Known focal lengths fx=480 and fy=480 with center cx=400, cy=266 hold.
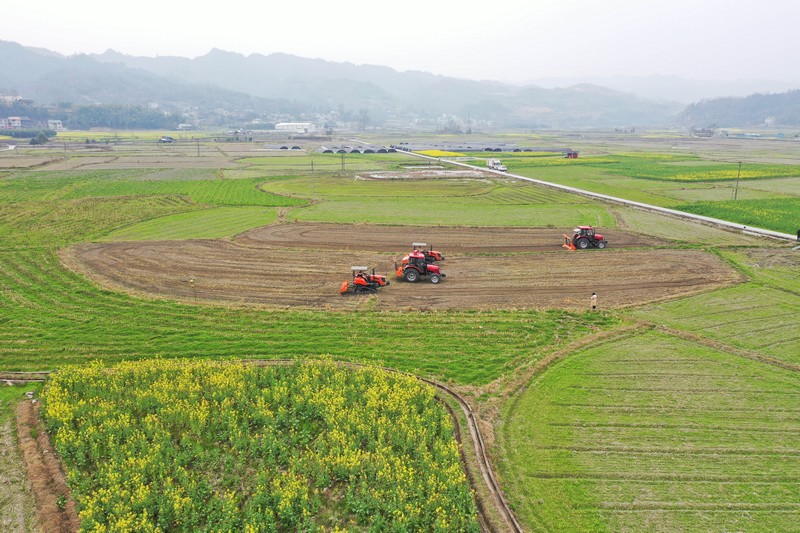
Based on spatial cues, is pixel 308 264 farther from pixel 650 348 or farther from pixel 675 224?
pixel 675 224

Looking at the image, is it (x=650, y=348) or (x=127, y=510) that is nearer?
(x=127, y=510)

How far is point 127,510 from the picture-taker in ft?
40.1

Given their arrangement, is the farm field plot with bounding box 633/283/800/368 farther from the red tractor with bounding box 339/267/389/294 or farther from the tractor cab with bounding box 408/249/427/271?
the red tractor with bounding box 339/267/389/294

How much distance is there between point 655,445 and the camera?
50.8ft

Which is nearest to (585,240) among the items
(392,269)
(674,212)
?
(392,269)

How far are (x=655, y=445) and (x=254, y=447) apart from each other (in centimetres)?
1274

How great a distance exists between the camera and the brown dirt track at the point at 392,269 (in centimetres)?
2825

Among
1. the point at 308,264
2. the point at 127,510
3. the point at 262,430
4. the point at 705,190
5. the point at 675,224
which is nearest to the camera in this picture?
the point at 127,510

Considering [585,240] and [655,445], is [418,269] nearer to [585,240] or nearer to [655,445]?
[585,240]

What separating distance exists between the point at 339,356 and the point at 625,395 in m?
11.7

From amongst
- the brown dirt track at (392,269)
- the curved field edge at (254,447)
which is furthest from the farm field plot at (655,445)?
the brown dirt track at (392,269)

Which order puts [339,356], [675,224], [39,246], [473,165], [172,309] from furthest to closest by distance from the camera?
[473,165]
[675,224]
[39,246]
[172,309]
[339,356]

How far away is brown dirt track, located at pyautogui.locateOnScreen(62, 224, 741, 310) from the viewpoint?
2825 centimetres

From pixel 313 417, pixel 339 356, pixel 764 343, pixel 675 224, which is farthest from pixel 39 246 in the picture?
pixel 675 224
